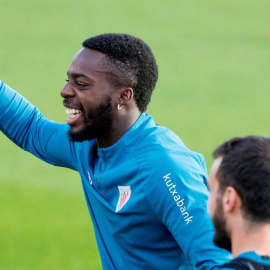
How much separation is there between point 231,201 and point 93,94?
1.88 meters

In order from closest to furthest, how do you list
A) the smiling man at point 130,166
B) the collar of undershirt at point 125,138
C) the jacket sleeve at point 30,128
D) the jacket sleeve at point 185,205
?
1. the jacket sleeve at point 185,205
2. the smiling man at point 130,166
3. the collar of undershirt at point 125,138
4. the jacket sleeve at point 30,128

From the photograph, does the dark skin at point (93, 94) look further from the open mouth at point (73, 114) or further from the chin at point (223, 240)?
the chin at point (223, 240)

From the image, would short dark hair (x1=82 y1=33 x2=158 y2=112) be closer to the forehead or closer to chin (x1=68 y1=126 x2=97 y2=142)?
the forehead

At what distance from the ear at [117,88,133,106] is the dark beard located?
0.08 m

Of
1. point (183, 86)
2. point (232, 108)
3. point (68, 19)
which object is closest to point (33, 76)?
point (183, 86)

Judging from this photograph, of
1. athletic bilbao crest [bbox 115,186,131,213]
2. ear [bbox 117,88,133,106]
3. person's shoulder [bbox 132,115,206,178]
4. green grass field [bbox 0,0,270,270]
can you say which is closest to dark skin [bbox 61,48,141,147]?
ear [bbox 117,88,133,106]

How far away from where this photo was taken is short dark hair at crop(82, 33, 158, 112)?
5531mm

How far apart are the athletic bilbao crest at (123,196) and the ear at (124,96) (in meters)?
0.55

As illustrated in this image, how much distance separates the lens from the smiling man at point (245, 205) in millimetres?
3744

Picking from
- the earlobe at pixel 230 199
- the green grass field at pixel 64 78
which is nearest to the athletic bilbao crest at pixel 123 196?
the earlobe at pixel 230 199

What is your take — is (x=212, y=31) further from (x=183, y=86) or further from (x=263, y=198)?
(x=263, y=198)

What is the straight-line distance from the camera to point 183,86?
2219cm

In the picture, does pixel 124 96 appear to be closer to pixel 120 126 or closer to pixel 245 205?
pixel 120 126

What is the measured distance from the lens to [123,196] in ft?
17.4
